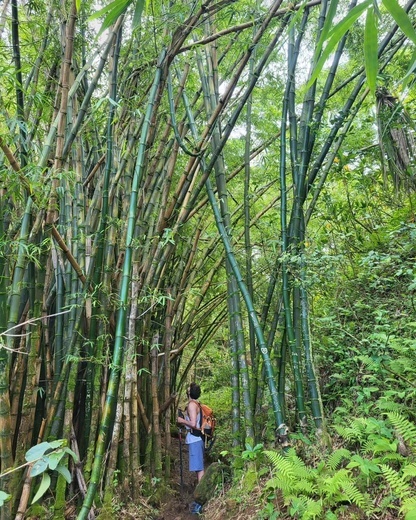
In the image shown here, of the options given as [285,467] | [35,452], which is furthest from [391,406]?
[35,452]

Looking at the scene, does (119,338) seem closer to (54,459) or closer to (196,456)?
(54,459)

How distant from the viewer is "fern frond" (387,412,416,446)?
163 centimetres

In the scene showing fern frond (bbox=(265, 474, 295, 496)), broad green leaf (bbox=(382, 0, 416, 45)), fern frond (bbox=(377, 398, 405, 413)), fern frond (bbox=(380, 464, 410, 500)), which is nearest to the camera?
broad green leaf (bbox=(382, 0, 416, 45))

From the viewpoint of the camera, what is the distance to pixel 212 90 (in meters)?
2.75

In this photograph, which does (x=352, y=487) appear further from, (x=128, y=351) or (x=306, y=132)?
(x=306, y=132)

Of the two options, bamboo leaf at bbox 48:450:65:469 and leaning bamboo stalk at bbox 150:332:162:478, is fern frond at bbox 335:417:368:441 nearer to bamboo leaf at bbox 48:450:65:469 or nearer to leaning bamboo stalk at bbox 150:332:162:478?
leaning bamboo stalk at bbox 150:332:162:478

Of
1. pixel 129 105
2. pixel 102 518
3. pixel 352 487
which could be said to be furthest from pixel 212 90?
pixel 102 518

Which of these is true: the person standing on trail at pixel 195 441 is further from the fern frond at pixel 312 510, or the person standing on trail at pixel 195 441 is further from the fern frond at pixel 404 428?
the fern frond at pixel 404 428

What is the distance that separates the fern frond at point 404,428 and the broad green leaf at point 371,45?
1408 millimetres

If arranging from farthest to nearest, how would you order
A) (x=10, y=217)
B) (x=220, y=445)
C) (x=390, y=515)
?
(x=220, y=445) → (x=10, y=217) → (x=390, y=515)

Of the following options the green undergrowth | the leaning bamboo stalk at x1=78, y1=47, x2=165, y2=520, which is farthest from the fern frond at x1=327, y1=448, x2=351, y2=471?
the leaning bamboo stalk at x1=78, y1=47, x2=165, y2=520

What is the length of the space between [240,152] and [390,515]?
322 centimetres

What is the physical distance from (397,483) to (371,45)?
1517 mm

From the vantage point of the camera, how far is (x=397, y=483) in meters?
1.47
